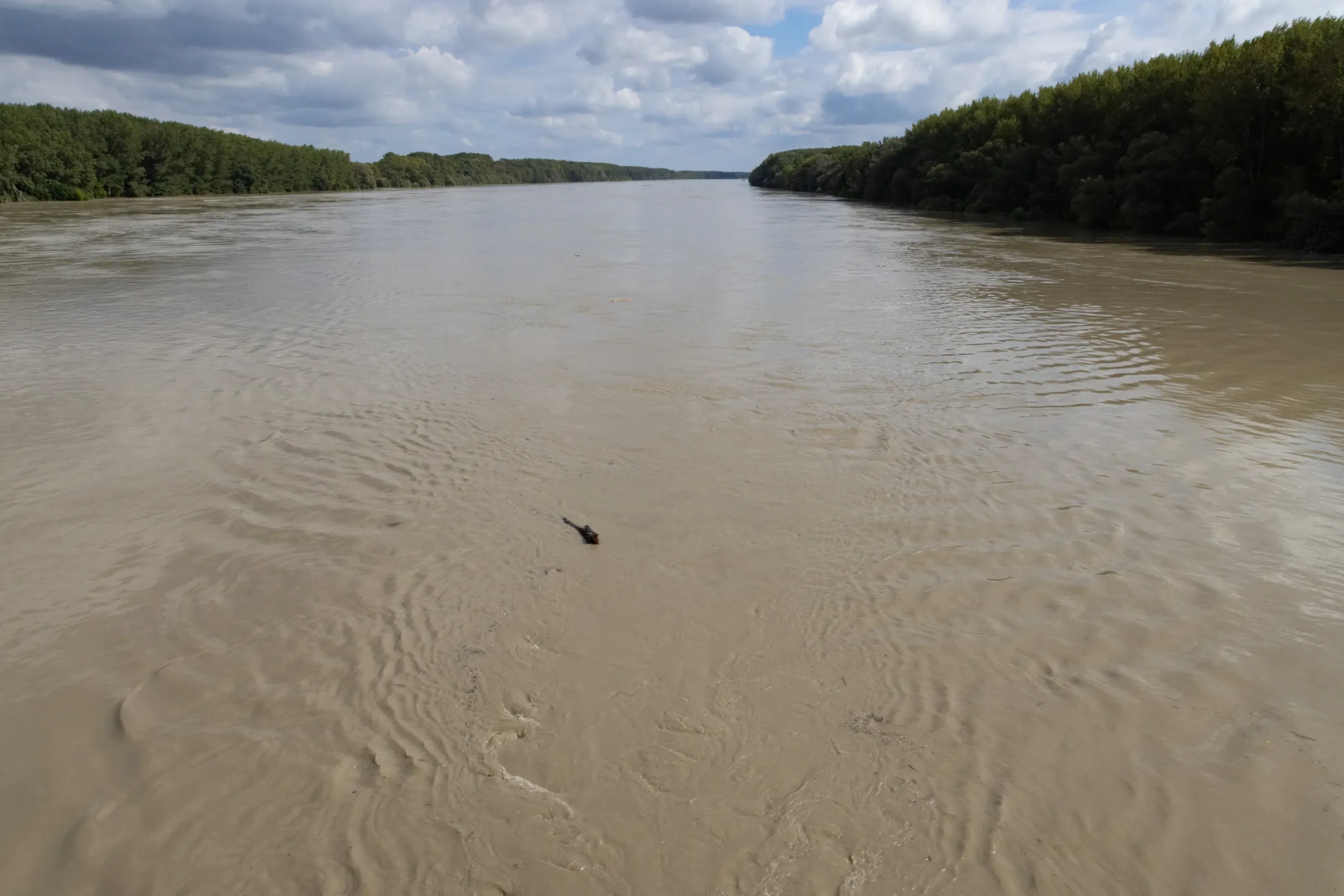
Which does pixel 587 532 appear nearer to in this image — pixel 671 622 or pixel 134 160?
pixel 671 622

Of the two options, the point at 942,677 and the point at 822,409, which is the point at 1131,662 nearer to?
the point at 942,677

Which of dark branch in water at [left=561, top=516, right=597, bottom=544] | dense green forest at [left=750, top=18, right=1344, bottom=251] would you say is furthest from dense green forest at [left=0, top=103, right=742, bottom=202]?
dark branch in water at [left=561, top=516, right=597, bottom=544]

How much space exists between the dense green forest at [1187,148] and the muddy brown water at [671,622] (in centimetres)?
1857

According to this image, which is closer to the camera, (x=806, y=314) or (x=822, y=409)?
(x=822, y=409)

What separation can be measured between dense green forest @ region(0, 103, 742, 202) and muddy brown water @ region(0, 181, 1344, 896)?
69.0 m

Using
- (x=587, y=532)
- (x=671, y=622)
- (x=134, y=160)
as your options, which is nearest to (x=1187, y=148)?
(x=587, y=532)

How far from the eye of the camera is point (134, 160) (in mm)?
75438

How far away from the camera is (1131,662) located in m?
4.56

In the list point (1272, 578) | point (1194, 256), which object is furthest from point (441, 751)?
point (1194, 256)

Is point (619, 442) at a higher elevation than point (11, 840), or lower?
higher

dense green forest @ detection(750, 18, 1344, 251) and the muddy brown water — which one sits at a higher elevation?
dense green forest @ detection(750, 18, 1344, 251)

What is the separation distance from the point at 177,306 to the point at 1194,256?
2644cm

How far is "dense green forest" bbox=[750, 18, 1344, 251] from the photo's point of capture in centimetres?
2469

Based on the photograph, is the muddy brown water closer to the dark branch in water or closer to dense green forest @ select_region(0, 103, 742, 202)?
the dark branch in water
